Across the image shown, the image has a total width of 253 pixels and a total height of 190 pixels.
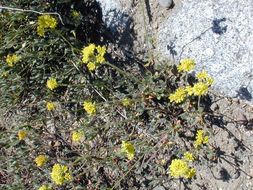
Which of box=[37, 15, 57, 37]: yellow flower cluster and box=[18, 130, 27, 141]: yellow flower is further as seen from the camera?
box=[18, 130, 27, 141]: yellow flower

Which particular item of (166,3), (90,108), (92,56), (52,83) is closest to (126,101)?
(90,108)

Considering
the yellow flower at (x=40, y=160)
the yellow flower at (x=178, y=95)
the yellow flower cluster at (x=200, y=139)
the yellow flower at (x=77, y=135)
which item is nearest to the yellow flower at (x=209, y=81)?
the yellow flower at (x=178, y=95)

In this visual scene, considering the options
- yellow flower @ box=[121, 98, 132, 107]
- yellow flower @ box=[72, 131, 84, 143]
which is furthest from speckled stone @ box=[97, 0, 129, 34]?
yellow flower @ box=[72, 131, 84, 143]

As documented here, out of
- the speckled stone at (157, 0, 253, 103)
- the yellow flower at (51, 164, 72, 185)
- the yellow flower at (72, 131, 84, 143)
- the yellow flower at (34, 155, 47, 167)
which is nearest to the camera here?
the speckled stone at (157, 0, 253, 103)

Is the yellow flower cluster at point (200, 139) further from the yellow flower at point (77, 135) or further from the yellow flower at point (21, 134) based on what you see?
the yellow flower at point (21, 134)

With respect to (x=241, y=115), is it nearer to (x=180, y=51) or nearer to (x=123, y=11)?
(x=180, y=51)

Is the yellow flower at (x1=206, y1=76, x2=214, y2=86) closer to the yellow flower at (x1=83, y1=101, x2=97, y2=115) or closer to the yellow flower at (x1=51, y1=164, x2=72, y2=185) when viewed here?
the yellow flower at (x1=83, y1=101, x2=97, y2=115)

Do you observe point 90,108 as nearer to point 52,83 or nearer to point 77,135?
point 77,135

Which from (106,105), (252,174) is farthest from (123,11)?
(252,174)

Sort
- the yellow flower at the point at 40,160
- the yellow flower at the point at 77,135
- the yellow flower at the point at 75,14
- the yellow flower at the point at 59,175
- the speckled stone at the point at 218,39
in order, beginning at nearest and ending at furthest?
the speckled stone at the point at 218,39 < the yellow flower at the point at 59,175 < the yellow flower at the point at 77,135 < the yellow flower at the point at 75,14 < the yellow flower at the point at 40,160
